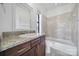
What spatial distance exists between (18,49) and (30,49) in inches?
8.1

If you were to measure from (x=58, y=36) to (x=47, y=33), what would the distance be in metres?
0.14

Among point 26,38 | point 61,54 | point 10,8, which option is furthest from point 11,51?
point 61,54

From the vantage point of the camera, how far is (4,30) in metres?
1.44

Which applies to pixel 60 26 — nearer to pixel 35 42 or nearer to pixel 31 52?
pixel 35 42

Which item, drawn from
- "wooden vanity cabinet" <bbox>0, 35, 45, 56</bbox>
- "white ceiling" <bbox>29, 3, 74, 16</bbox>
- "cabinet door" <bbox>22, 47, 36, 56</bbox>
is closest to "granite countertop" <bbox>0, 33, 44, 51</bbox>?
"wooden vanity cabinet" <bbox>0, 35, 45, 56</bbox>

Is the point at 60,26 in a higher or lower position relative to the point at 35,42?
higher

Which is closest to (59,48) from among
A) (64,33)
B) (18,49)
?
(64,33)

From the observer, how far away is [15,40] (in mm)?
1393

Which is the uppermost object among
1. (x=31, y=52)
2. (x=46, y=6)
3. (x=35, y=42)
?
(x=46, y=6)

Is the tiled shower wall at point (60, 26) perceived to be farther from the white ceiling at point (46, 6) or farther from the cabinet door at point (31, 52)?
the cabinet door at point (31, 52)

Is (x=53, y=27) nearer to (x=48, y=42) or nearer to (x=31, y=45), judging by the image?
(x=48, y=42)

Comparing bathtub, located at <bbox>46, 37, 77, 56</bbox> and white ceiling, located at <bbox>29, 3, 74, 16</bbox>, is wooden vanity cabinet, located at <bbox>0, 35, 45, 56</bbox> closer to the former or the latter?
bathtub, located at <bbox>46, 37, 77, 56</bbox>

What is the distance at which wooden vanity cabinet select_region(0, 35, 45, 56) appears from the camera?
4.17 ft

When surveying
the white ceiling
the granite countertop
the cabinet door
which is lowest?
the cabinet door
